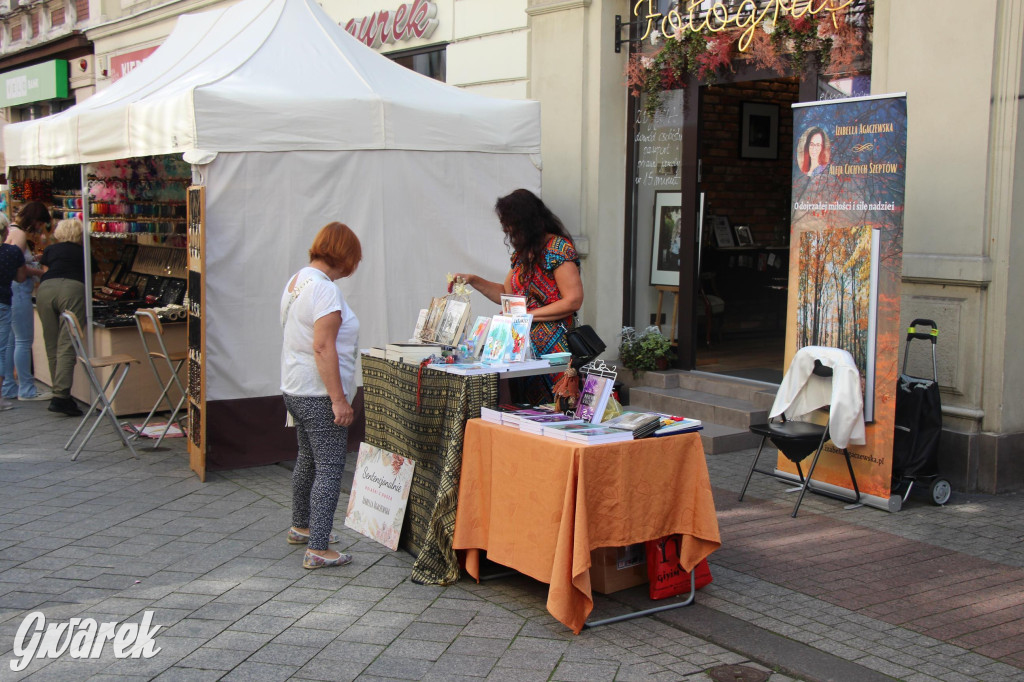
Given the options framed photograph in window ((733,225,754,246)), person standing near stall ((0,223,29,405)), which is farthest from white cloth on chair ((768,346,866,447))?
person standing near stall ((0,223,29,405))

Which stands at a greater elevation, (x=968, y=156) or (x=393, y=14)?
(x=393, y=14)

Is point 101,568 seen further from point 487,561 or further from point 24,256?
point 24,256

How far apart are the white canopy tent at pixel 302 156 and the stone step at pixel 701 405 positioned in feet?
5.68

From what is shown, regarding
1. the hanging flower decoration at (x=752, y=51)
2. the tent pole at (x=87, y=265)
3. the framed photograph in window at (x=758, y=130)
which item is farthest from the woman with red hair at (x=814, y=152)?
the tent pole at (x=87, y=265)

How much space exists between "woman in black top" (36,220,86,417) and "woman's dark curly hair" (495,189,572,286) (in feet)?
15.8

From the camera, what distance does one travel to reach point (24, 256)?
9375 mm

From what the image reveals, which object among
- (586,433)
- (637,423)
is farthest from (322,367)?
(637,423)

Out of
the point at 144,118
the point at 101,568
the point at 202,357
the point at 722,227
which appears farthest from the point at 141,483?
the point at 722,227

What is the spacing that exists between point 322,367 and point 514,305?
1023mm

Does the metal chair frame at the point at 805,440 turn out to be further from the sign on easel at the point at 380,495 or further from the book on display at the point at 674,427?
the sign on easel at the point at 380,495

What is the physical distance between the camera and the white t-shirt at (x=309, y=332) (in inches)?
185

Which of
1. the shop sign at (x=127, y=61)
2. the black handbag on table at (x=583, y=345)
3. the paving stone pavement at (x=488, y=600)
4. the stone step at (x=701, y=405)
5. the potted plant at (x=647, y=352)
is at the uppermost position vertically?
the shop sign at (x=127, y=61)

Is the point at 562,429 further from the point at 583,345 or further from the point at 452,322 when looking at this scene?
the point at 452,322

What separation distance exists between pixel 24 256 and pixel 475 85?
4690 millimetres
